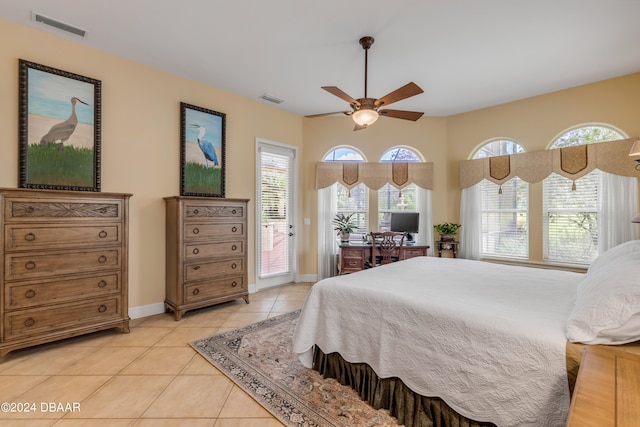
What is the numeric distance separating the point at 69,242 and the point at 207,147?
1.86 m

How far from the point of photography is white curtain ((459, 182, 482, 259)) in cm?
469

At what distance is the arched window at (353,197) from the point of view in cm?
513

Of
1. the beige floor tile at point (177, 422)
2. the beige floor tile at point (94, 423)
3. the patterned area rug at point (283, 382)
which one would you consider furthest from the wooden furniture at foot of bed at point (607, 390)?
the beige floor tile at point (94, 423)

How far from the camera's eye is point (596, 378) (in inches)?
37.8

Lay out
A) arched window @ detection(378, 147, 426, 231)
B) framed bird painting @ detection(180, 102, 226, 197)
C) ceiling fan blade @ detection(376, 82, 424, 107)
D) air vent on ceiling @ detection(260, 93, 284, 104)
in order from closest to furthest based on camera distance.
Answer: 1. ceiling fan blade @ detection(376, 82, 424, 107)
2. framed bird painting @ detection(180, 102, 226, 197)
3. air vent on ceiling @ detection(260, 93, 284, 104)
4. arched window @ detection(378, 147, 426, 231)

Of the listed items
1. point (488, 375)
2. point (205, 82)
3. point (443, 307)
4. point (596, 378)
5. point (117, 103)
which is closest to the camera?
point (596, 378)

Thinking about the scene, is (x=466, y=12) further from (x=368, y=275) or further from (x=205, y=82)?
(x=205, y=82)

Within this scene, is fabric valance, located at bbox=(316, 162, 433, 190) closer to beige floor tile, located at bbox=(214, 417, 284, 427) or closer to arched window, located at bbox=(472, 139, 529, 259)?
arched window, located at bbox=(472, 139, 529, 259)

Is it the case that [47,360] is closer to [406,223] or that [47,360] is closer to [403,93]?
[403,93]

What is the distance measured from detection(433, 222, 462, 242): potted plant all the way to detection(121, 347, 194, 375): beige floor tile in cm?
390

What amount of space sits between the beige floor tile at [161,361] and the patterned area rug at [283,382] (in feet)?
0.43

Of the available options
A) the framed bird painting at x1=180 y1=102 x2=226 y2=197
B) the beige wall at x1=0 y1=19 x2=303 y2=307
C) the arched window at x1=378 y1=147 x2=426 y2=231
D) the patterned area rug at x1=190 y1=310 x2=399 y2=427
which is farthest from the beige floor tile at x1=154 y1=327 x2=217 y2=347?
the arched window at x1=378 y1=147 x2=426 y2=231

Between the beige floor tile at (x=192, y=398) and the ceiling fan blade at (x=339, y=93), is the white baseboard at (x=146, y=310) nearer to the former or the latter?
the beige floor tile at (x=192, y=398)

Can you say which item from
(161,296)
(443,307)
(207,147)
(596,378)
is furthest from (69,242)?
(596,378)
